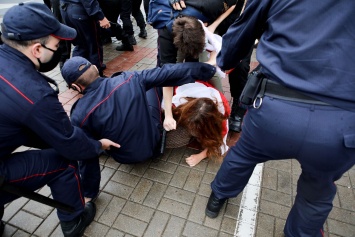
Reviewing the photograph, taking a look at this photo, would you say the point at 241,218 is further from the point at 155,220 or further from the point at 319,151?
the point at 319,151

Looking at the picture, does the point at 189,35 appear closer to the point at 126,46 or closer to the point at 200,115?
the point at 200,115

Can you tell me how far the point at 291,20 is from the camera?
1.13 m

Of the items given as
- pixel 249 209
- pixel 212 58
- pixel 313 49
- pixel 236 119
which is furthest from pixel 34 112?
pixel 236 119

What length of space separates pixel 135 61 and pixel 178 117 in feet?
8.45

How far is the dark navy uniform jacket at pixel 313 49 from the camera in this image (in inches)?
41.3

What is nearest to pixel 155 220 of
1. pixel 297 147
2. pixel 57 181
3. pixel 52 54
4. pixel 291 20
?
pixel 57 181

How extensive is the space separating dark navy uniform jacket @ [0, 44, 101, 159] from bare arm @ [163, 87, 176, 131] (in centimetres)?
99

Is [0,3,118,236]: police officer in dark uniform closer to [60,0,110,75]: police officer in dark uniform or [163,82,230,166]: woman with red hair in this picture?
[163,82,230,166]: woman with red hair

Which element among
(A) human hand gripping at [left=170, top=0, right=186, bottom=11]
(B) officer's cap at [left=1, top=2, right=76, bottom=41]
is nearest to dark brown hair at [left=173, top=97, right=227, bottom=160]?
(A) human hand gripping at [left=170, top=0, right=186, bottom=11]

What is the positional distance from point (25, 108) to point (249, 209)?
5.88 feet

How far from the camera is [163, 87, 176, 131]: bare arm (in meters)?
2.37

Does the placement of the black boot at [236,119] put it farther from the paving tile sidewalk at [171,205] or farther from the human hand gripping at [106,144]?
the human hand gripping at [106,144]

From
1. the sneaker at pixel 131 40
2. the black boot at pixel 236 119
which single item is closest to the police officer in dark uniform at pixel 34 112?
the black boot at pixel 236 119

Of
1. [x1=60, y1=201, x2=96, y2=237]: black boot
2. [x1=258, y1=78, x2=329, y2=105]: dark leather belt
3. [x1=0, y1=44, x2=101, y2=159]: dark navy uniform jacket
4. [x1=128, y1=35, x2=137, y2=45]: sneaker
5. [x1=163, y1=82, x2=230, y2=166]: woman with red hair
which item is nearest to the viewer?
[x1=258, y1=78, x2=329, y2=105]: dark leather belt
